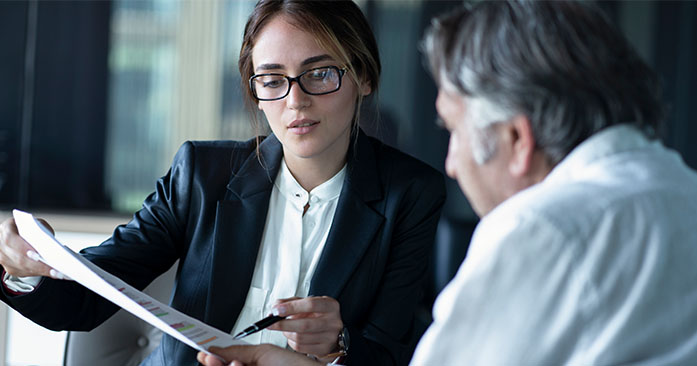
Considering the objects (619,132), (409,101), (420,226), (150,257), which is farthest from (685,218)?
(409,101)

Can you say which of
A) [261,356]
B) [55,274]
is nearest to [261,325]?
[261,356]

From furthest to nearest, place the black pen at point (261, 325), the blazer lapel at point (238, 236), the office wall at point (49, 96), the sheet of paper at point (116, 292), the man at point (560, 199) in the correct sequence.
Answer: the office wall at point (49, 96)
the blazer lapel at point (238, 236)
the black pen at point (261, 325)
the sheet of paper at point (116, 292)
the man at point (560, 199)

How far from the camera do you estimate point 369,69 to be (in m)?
1.56

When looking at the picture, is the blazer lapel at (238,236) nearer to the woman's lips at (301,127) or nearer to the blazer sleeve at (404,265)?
the woman's lips at (301,127)

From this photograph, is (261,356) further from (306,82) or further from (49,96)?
(49,96)

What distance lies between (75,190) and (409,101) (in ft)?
6.63

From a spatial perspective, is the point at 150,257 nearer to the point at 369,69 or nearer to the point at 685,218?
the point at 369,69

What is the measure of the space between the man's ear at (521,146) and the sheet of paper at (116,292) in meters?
0.53

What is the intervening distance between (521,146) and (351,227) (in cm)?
72

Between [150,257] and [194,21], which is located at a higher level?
[194,21]

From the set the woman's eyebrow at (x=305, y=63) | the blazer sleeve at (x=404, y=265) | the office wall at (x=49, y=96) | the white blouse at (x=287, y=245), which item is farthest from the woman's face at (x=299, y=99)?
the office wall at (x=49, y=96)

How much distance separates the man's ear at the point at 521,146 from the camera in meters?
0.80

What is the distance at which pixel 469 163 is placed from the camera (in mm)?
850

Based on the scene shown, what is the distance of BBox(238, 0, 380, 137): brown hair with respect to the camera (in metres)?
1.46
